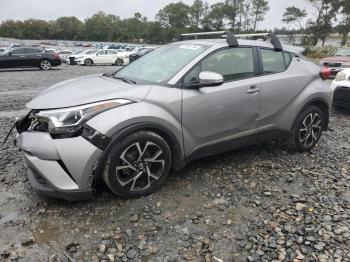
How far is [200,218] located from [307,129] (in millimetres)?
2432

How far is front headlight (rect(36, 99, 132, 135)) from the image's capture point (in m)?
3.17

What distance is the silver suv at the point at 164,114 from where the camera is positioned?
10.5 ft

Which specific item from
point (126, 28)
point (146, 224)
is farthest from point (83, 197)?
point (126, 28)

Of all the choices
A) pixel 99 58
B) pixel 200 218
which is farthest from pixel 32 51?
pixel 200 218

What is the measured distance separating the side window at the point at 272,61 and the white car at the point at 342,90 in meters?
3.14

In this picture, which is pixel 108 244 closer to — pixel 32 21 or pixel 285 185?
pixel 285 185

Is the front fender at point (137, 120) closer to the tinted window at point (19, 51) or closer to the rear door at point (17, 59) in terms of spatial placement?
the rear door at point (17, 59)

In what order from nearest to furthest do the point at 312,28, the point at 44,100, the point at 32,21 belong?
the point at 44,100 → the point at 312,28 → the point at 32,21

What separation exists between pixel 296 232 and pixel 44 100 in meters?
2.72

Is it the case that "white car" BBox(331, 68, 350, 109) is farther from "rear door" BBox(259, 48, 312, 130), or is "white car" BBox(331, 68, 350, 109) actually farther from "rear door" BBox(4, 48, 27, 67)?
"rear door" BBox(4, 48, 27, 67)

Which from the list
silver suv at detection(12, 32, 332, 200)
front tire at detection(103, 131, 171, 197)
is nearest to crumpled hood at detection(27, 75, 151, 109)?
silver suv at detection(12, 32, 332, 200)

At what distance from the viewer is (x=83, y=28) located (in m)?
123

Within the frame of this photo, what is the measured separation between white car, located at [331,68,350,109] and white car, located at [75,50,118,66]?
23.6 metres

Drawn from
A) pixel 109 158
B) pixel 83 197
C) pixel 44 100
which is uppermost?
pixel 44 100
